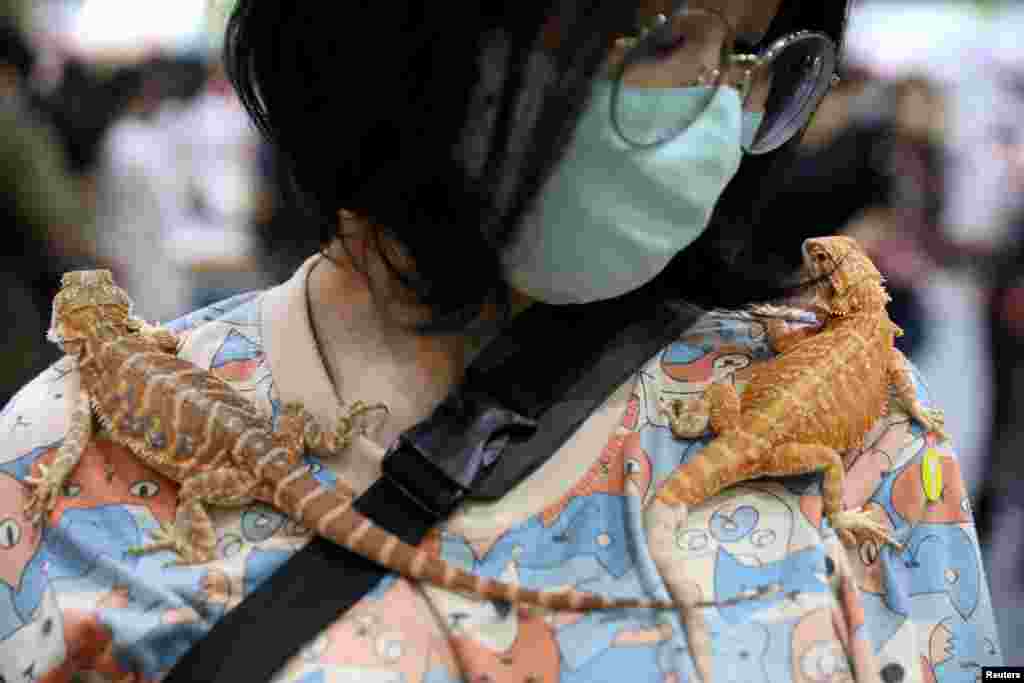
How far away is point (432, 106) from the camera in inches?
47.2

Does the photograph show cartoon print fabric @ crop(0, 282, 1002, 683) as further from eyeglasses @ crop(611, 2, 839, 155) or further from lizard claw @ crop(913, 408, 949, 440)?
eyeglasses @ crop(611, 2, 839, 155)

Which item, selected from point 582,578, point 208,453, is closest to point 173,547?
point 208,453

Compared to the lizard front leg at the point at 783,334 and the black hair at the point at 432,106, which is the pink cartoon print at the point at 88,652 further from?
the lizard front leg at the point at 783,334

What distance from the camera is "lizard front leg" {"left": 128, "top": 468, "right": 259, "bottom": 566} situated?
4.17 ft

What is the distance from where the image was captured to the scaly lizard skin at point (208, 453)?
1.24m

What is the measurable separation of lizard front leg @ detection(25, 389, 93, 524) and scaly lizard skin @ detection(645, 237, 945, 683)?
0.72m

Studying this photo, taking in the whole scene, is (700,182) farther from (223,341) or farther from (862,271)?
(223,341)

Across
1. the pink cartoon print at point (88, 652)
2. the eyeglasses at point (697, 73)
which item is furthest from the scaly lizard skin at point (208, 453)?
the eyeglasses at point (697, 73)

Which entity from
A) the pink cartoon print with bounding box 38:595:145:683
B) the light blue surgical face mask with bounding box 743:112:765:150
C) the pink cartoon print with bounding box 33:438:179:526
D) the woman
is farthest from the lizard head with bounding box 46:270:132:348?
the light blue surgical face mask with bounding box 743:112:765:150

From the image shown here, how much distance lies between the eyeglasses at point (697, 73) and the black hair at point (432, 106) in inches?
2.4

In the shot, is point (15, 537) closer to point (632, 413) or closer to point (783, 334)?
point (632, 413)

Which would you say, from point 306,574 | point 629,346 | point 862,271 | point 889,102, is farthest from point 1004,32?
point 306,574

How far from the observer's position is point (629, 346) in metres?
1.47

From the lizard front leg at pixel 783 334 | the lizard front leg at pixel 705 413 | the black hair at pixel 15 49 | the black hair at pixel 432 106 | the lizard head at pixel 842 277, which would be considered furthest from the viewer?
the black hair at pixel 15 49
